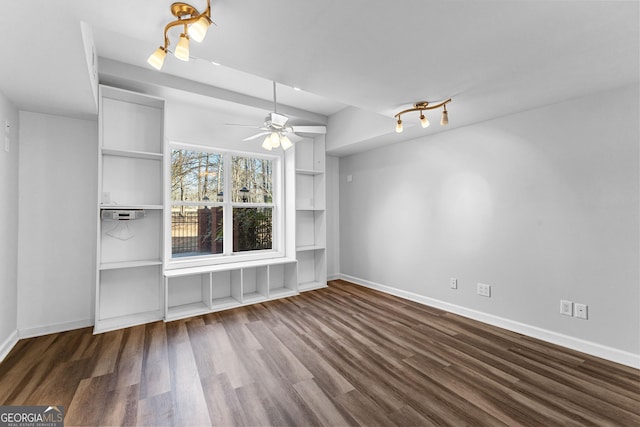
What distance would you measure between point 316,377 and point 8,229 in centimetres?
314

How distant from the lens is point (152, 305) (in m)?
3.51

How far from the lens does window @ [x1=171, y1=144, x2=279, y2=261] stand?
3881 mm

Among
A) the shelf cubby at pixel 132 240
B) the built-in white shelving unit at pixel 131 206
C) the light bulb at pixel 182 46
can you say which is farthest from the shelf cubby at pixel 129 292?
the light bulb at pixel 182 46

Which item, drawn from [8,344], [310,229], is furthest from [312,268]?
[8,344]

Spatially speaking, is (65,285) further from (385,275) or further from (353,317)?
(385,275)

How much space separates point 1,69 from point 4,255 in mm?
1604

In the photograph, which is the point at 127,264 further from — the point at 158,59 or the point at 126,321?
the point at 158,59

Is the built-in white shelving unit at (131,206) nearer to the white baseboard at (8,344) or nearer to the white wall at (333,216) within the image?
the white baseboard at (8,344)

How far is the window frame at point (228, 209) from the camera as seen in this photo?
369cm

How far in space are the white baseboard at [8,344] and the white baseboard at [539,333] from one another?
174 inches

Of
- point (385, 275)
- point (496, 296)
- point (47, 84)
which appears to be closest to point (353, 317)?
point (385, 275)

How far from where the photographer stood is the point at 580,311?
8.63 feet

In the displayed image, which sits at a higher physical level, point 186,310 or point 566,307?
point 566,307

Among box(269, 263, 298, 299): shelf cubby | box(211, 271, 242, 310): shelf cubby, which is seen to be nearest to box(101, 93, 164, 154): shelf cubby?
box(211, 271, 242, 310): shelf cubby
